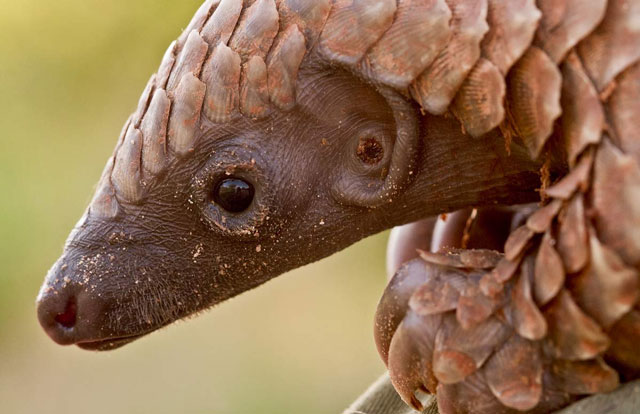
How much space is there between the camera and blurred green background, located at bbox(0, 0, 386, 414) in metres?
4.73

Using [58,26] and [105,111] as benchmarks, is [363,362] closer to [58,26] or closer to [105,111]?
[105,111]

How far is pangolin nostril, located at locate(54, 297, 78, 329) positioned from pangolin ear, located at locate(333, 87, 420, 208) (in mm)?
467

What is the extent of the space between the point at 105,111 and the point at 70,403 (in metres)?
2.24

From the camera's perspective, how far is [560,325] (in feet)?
3.22

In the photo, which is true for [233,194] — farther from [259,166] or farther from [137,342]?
[137,342]

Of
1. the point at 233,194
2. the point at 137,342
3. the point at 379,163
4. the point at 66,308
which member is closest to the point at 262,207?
the point at 233,194

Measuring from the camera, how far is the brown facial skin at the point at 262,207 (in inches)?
47.9

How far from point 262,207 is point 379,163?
7.7 inches

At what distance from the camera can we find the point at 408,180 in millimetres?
1236

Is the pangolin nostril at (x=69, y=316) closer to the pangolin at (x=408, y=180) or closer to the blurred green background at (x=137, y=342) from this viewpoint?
the pangolin at (x=408, y=180)

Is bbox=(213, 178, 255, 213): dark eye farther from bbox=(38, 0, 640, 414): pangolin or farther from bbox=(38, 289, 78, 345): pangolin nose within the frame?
bbox=(38, 289, 78, 345): pangolin nose

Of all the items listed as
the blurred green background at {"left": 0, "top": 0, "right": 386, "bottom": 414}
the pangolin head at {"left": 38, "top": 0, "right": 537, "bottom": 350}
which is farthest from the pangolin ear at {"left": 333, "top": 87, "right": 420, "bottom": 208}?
the blurred green background at {"left": 0, "top": 0, "right": 386, "bottom": 414}

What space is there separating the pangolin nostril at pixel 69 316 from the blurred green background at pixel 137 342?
328cm

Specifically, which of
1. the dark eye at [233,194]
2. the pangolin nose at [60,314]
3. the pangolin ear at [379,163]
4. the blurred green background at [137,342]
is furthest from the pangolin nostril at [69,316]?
the blurred green background at [137,342]
